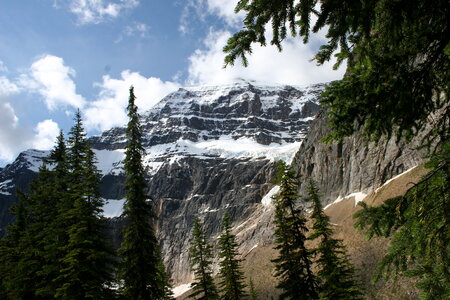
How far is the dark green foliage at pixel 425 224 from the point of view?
383 centimetres

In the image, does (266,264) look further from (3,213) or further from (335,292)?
(3,213)

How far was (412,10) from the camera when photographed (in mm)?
3635

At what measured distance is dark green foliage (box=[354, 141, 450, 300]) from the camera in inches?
151

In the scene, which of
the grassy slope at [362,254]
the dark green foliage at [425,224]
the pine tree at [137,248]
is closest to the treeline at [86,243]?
the pine tree at [137,248]

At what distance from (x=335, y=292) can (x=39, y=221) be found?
19.5m

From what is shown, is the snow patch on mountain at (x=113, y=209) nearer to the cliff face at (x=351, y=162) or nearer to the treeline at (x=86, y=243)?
the cliff face at (x=351, y=162)

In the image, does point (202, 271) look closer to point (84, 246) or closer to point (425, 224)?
point (84, 246)

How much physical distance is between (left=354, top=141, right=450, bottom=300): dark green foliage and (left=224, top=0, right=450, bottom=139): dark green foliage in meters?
0.74

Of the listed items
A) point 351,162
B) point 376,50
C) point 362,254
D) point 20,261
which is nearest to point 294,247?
point 376,50

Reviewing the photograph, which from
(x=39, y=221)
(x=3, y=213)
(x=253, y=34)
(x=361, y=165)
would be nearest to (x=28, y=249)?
(x=39, y=221)

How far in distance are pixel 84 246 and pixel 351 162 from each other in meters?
72.0

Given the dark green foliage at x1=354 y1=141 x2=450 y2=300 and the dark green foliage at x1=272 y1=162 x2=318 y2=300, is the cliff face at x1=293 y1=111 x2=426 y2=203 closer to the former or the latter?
the dark green foliage at x1=272 y1=162 x2=318 y2=300

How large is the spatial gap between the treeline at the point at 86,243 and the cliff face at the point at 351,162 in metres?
34.4

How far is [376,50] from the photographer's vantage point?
13.5ft
